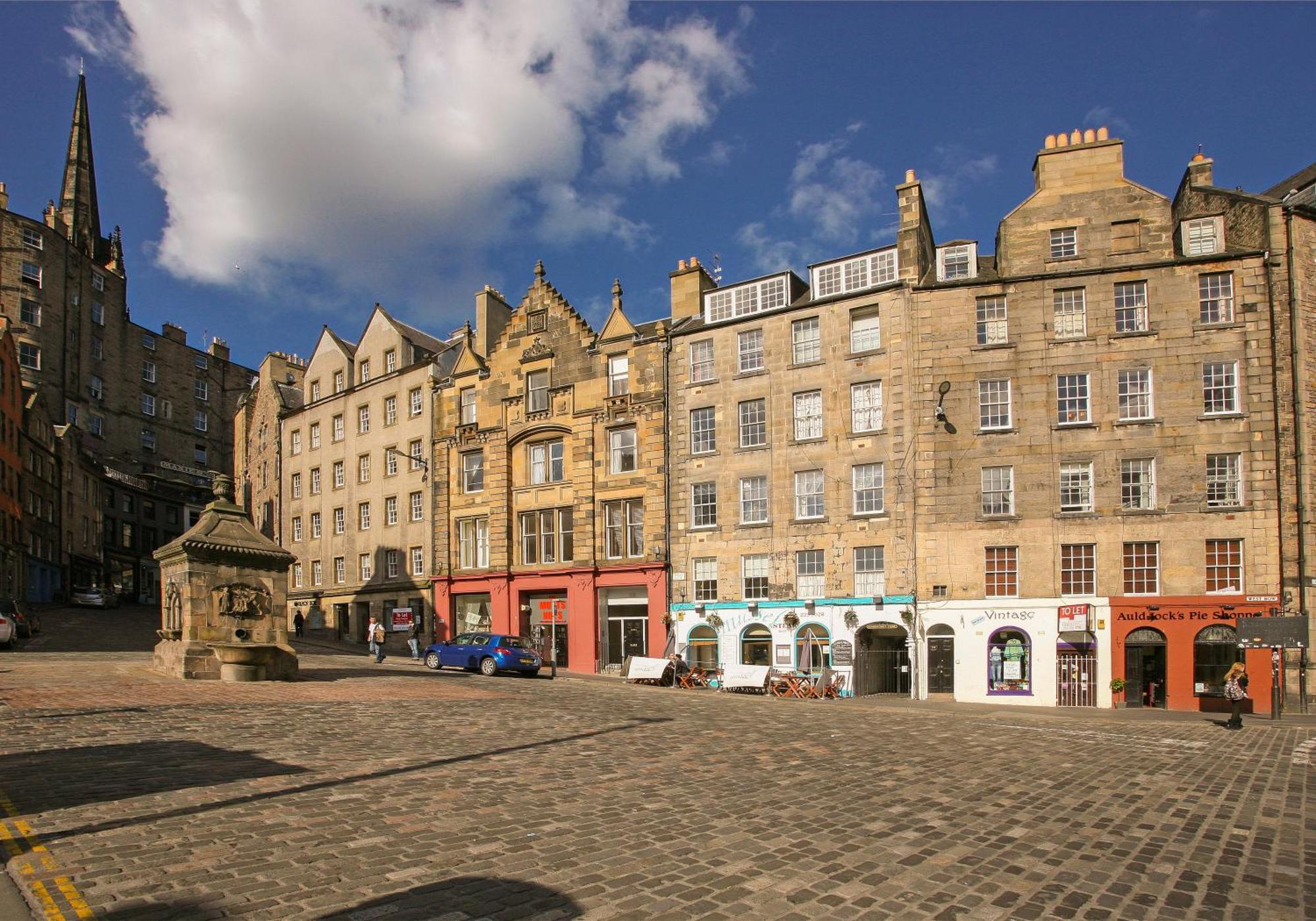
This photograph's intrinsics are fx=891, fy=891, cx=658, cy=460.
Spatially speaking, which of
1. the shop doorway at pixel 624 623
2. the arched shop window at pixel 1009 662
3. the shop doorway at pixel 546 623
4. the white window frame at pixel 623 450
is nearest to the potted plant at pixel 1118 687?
the arched shop window at pixel 1009 662

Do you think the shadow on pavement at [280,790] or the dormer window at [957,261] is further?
the dormer window at [957,261]

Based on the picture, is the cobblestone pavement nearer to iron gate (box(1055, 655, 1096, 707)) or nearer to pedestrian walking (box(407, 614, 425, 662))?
iron gate (box(1055, 655, 1096, 707))

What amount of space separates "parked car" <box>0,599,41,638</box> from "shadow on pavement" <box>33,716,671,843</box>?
2428cm

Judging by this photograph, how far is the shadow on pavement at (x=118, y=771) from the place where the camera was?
31.1ft

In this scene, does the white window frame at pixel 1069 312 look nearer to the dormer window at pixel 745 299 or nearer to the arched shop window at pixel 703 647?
the dormer window at pixel 745 299

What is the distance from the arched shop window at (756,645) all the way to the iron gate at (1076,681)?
9.80 m

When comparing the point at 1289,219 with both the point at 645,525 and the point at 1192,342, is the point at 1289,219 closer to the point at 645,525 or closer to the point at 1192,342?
the point at 1192,342

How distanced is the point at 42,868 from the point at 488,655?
25.1 metres

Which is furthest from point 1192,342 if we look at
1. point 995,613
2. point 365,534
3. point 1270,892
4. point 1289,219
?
point 365,534

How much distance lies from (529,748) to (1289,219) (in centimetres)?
2872

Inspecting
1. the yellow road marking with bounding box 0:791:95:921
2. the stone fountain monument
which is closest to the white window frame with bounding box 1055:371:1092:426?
the stone fountain monument

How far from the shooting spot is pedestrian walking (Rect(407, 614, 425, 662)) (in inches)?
1512

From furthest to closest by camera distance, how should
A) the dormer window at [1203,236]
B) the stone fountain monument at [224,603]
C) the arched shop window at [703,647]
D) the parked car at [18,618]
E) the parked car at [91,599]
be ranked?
the parked car at [91,599], the arched shop window at [703,647], the parked car at [18,618], the dormer window at [1203,236], the stone fountain monument at [224,603]

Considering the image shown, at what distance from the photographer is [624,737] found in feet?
52.9
